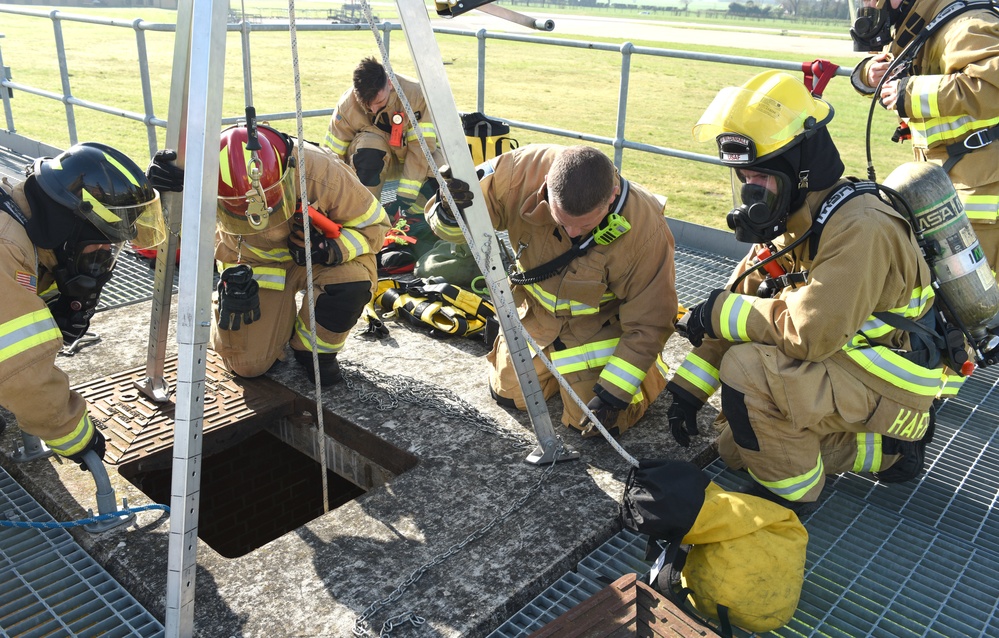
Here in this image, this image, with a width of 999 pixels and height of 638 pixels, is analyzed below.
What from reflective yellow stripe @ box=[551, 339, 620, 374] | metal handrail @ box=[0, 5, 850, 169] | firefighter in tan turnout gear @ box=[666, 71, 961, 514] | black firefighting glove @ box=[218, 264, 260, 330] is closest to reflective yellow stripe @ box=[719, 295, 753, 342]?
firefighter in tan turnout gear @ box=[666, 71, 961, 514]

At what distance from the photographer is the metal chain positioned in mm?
2557

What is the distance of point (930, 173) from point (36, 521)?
3612mm

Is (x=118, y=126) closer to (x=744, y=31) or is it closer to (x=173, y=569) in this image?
(x=173, y=569)

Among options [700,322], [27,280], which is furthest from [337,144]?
[700,322]

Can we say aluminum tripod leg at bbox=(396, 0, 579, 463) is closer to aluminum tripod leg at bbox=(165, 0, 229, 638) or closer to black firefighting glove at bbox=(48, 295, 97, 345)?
aluminum tripod leg at bbox=(165, 0, 229, 638)

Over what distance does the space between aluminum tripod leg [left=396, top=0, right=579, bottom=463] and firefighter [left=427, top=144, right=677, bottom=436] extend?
309 mm

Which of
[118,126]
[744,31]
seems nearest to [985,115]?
[118,126]

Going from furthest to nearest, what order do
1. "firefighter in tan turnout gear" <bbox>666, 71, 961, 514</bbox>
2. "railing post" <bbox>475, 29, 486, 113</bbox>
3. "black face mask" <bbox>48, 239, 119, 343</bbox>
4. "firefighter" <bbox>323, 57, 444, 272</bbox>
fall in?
"railing post" <bbox>475, 29, 486, 113</bbox> → "firefighter" <bbox>323, 57, 444, 272</bbox> → "black face mask" <bbox>48, 239, 119, 343</bbox> → "firefighter in tan turnout gear" <bbox>666, 71, 961, 514</bbox>

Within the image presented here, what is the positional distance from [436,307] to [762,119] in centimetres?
225

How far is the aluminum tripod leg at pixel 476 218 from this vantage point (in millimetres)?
2670

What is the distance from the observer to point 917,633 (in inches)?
105

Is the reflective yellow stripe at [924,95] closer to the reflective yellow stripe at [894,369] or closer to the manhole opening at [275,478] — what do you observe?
the reflective yellow stripe at [894,369]

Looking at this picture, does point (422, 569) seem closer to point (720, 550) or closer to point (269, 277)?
point (720, 550)

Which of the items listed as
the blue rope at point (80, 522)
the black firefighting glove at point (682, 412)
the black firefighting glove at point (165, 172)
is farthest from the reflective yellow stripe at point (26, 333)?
the black firefighting glove at point (682, 412)
